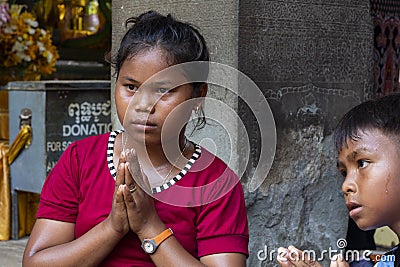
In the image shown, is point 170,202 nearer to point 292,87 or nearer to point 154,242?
point 154,242

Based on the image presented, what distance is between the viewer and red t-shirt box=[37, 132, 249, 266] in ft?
7.09

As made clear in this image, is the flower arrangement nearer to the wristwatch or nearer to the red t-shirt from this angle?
the red t-shirt

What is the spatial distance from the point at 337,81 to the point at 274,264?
0.84 m

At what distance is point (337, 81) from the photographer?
136 inches

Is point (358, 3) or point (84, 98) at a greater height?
point (358, 3)

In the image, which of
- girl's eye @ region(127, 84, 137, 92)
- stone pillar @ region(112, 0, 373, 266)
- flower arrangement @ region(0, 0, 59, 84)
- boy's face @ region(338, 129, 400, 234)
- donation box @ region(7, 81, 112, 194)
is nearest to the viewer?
boy's face @ region(338, 129, 400, 234)

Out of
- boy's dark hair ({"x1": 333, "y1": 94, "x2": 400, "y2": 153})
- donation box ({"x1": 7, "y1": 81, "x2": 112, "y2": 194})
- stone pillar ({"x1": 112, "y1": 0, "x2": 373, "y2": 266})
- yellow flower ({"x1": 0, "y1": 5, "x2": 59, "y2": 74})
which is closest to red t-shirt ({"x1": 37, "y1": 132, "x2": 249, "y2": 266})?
boy's dark hair ({"x1": 333, "y1": 94, "x2": 400, "y2": 153})

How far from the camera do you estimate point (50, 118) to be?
15.7ft

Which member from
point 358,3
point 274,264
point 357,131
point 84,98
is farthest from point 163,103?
point 84,98

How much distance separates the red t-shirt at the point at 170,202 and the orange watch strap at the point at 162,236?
2.6 inches

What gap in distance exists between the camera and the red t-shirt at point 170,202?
216cm

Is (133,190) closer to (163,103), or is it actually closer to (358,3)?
(163,103)

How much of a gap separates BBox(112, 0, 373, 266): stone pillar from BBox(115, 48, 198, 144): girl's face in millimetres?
913

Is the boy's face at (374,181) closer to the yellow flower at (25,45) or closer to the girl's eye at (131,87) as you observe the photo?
the girl's eye at (131,87)
